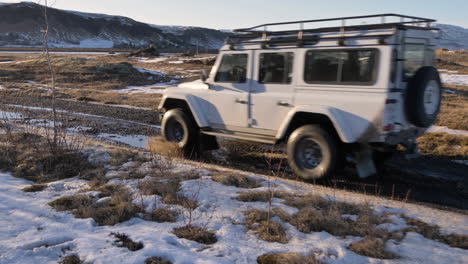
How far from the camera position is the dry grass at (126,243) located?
→ 4.21 meters

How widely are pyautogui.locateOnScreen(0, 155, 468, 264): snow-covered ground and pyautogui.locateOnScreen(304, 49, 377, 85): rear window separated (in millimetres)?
1818

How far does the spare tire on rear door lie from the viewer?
5949 millimetres

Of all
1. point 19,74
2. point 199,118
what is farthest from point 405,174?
point 19,74

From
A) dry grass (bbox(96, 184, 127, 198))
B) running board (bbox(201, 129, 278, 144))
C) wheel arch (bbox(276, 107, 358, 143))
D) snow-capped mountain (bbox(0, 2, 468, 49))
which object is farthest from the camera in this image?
snow-capped mountain (bbox(0, 2, 468, 49))

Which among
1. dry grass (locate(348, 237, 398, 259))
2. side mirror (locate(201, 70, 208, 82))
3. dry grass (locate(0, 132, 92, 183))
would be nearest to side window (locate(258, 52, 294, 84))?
side mirror (locate(201, 70, 208, 82))

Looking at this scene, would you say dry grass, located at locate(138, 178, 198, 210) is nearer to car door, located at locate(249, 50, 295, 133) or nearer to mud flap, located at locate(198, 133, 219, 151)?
car door, located at locate(249, 50, 295, 133)

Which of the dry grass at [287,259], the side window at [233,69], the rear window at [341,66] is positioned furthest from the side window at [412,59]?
the dry grass at [287,259]

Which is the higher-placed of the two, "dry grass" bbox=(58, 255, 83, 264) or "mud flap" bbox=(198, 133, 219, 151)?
"mud flap" bbox=(198, 133, 219, 151)

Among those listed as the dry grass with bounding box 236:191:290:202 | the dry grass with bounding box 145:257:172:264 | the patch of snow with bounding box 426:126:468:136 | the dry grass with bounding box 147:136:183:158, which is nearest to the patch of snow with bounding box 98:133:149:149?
the dry grass with bounding box 147:136:183:158

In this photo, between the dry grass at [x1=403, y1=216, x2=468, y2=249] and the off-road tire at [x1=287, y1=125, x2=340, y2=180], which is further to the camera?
the off-road tire at [x1=287, y1=125, x2=340, y2=180]

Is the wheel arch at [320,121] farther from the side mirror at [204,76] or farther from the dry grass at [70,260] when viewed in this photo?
the dry grass at [70,260]

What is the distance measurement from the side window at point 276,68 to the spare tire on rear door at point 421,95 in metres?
1.95

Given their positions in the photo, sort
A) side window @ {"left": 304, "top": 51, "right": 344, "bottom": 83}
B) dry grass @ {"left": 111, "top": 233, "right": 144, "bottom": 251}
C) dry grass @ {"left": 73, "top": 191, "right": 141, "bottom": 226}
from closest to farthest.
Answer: dry grass @ {"left": 111, "top": 233, "right": 144, "bottom": 251}
dry grass @ {"left": 73, "top": 191, "right": 141, "bottom": 226}
side window @ {"left": 304, "top": 51, "right": 344, "bottom": 83}

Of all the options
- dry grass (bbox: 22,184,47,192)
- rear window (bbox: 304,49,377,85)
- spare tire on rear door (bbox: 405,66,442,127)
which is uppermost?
rear window (bbox: 304,49,377,85)
